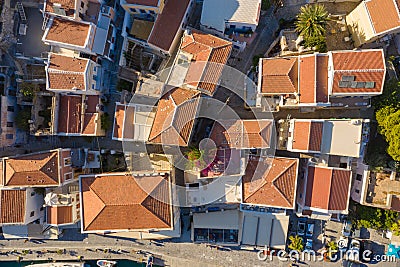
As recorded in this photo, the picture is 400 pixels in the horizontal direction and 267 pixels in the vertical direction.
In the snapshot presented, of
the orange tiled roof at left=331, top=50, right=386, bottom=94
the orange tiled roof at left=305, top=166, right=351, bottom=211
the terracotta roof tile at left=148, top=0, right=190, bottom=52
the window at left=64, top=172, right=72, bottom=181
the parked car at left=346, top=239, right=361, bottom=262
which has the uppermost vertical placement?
the terracotta roof tile at left=148, top=0, right=190, bottom=52

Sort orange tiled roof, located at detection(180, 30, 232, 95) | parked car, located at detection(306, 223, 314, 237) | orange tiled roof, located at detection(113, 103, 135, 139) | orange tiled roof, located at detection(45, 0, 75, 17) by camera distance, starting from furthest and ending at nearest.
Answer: parked car, located at detection(306, 223, 314, 237) → orange tiled roof, located at detection(113, 103, 135, 139) → orange tiled roof, located at detection(180, 30, 232, 95) → orange tiled roof, located at detection(45, 0, 75, 17)

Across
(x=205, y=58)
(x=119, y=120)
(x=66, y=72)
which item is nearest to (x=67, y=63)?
(x=66, y=72)

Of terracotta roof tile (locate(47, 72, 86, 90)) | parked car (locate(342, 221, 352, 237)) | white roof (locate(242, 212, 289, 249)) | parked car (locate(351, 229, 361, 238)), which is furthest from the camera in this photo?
parked car (locate(351, 229, 361, 238))

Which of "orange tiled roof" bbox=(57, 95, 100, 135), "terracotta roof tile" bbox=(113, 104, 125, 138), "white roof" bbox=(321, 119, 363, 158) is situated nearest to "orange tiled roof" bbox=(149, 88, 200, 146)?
"terracotta roof tile" bbox=(113, 104, 125, 138)

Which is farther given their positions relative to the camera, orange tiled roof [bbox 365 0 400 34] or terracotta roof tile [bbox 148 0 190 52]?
terracotta roof tile [bbox 148 0 190 52]

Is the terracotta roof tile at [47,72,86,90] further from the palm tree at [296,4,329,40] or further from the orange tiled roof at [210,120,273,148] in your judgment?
the palm tree at [296,4,329,40]

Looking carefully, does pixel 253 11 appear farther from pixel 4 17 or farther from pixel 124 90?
pixel 4 17

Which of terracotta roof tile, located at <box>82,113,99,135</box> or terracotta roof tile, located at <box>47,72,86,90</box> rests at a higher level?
terracotta roof tile, located at <box>47,72,86,90</box>

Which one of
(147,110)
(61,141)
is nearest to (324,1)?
(147,110)
